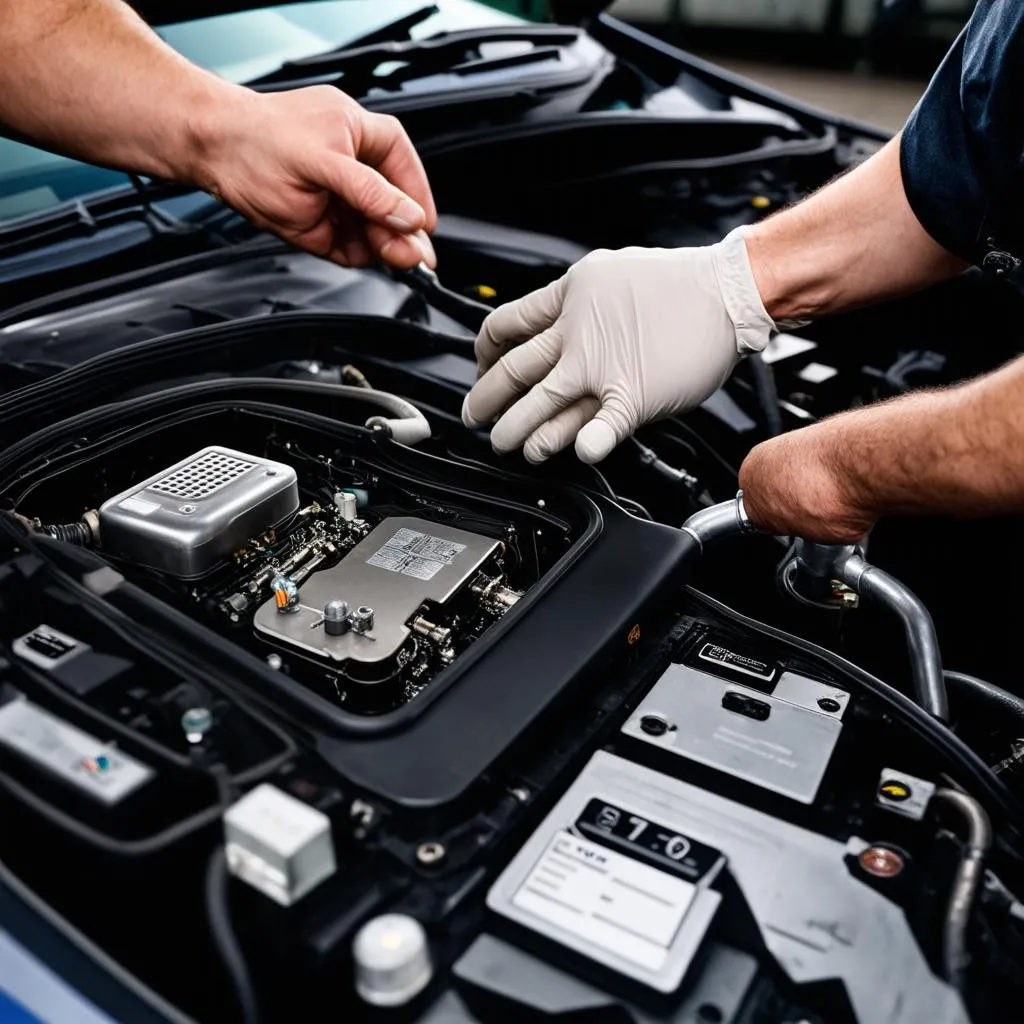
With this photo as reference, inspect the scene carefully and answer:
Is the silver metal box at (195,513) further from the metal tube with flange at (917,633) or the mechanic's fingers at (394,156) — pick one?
the metal tube with flange at (917,633)

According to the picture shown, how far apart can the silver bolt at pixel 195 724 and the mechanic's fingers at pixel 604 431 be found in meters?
0.57

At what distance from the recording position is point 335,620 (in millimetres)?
968

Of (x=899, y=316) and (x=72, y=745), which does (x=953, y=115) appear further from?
(x=72, y=745)

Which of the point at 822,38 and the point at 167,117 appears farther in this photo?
the point at 822,38

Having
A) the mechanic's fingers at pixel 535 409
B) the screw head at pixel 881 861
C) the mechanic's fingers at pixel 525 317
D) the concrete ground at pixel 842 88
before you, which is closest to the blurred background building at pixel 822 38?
the concrete ground at pixel 842 88

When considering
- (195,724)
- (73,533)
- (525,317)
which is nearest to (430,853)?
(195,724)

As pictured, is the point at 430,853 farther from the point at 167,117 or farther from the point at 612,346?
the point at 167,117

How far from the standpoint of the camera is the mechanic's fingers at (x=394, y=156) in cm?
138

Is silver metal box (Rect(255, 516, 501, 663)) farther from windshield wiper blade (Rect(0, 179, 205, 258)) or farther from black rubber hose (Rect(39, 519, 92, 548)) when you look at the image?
windshield wiper blade (Rect(0, 179, 205, 258))

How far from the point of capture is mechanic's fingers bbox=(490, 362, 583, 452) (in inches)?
48.7

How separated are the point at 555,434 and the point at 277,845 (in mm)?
679

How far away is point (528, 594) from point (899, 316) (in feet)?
4.19

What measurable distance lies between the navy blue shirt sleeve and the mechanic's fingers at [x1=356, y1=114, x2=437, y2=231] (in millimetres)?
668

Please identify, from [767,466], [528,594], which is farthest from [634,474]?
[528,594]
